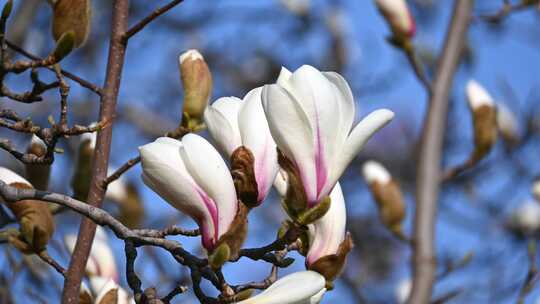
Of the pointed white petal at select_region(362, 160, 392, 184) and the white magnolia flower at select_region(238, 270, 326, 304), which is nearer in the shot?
the white magnolia flower at select_region(238, 270, 326, 304)

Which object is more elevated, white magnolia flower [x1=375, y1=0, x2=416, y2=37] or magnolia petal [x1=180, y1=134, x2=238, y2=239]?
white magnolia flower [x1=375, y1=0, x2=416, y2=37]

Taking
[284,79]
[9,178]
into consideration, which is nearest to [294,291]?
[284,79]

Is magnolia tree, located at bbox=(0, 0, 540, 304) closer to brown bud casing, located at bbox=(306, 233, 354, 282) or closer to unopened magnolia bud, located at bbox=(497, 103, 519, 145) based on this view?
brown bud casing, located at bbox=(306, 233, 354, 282)

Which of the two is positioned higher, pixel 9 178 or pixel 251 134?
pixel 9 178

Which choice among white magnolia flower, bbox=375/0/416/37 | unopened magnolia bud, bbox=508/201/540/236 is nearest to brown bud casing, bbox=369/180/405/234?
white magnolia flower, bbox=375/0/416/37

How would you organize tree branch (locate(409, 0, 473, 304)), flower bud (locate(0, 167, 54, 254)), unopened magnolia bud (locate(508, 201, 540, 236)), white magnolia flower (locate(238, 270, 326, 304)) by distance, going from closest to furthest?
white magnolia flower (locate(238, 270, 326, 304)) → flower bud (locate(0, 167, 54, 254)) → tree branch (locate(409, 0, 473, 304)) → unopened magnolia bud (locate(508, 201, 540, 236))

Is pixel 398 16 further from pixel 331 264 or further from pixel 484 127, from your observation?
pixel 331 264

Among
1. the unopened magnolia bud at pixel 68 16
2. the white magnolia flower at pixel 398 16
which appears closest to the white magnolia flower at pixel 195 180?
the unopened magnolia bud at pixel 68 16

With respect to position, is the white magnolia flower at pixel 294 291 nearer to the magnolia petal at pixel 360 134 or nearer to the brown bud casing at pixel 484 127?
the magnolia petal at pixel 360 134
